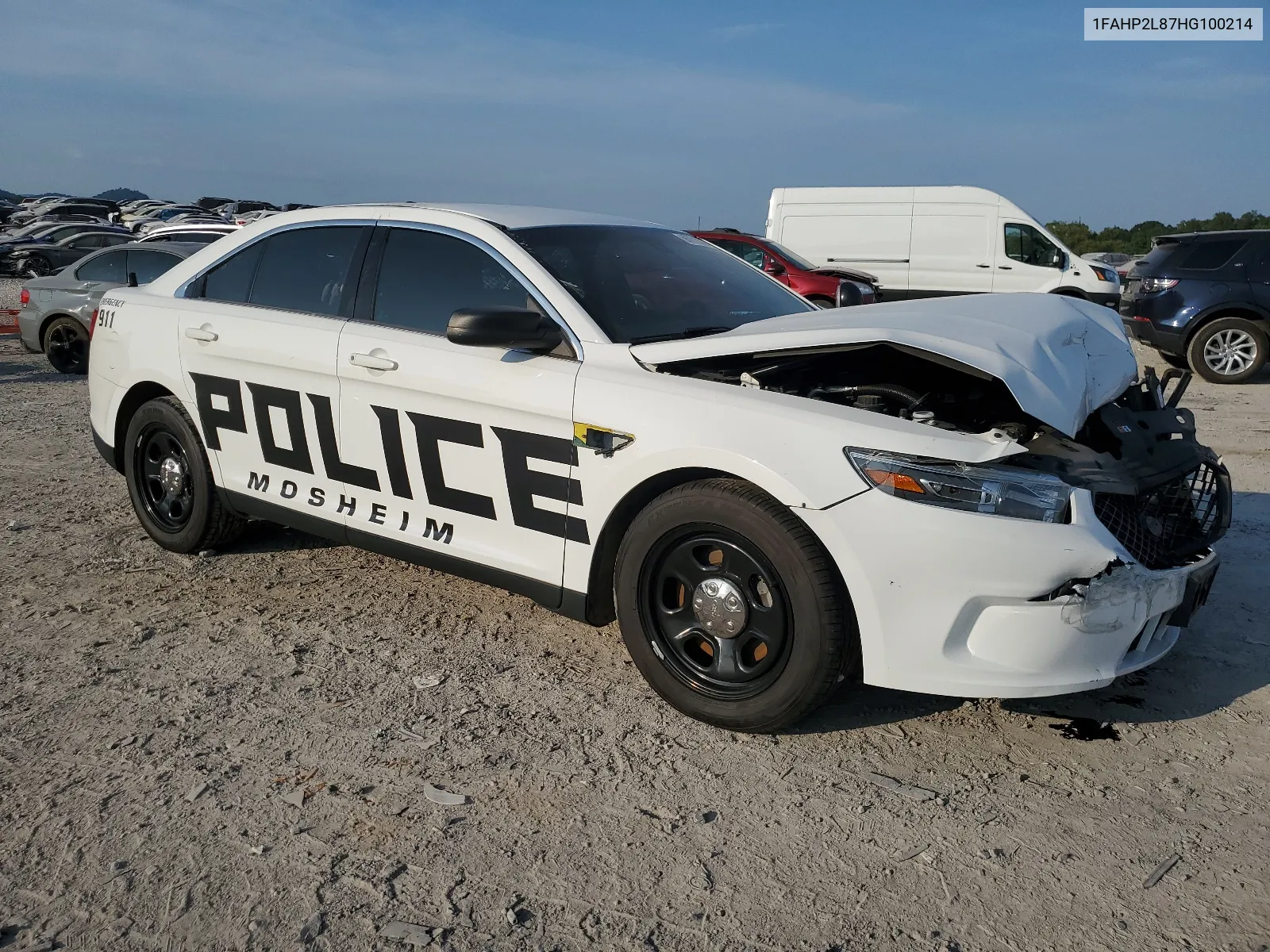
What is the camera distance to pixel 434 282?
4195 millimetres

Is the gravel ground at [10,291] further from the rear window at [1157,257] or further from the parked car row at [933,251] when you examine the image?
the rear window at [1157,257]

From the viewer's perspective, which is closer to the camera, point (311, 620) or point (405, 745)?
point (405, 745)

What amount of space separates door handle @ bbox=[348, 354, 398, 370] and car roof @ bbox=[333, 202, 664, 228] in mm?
690

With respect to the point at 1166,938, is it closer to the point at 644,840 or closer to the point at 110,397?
the point at 644,840

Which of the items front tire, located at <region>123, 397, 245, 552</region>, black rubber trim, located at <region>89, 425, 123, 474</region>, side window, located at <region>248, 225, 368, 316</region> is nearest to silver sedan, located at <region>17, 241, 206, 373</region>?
black rubber trim, located at <region>89, 425, 123, 474</region>

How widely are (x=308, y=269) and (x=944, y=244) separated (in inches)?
604

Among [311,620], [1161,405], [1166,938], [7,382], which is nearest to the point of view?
[1166,938]

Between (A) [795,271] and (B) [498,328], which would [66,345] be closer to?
(A) [795,271]

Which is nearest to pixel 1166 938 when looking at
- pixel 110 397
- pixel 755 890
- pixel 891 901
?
pixel 891 901

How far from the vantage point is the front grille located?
329 centimetres

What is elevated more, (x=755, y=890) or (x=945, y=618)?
(x=945, y=618)

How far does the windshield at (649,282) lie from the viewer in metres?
3.93

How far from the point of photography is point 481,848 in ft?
9.16

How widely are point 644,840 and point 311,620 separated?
2159 mm
